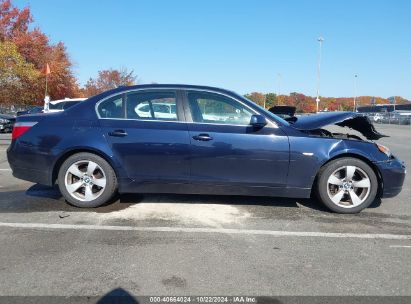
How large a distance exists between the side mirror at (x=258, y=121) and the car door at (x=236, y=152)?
0.06 metres

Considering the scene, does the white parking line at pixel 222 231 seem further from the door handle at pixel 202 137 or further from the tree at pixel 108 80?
the tree at pixel 108 80

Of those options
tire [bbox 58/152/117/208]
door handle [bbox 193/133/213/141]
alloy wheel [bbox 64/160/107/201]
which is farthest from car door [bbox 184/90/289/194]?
alloy wheel [bbox 64/160/107/201]

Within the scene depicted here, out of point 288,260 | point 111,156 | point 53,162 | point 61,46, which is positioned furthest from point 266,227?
point 61,46

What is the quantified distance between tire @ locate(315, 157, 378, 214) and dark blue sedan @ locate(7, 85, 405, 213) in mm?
12

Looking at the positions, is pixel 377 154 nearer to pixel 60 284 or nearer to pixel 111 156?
pixel 111 156

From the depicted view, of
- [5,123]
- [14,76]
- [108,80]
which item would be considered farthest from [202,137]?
[108,80]

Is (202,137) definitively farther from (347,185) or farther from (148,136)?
(347,185)

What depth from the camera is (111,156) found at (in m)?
4.87

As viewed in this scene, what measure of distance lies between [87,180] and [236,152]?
74.2 inches

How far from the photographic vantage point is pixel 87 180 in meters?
4.97

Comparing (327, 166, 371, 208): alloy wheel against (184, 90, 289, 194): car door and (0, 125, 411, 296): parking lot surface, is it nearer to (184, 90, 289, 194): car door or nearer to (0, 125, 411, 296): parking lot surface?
(0, 125, 411, 296): parking lot surface

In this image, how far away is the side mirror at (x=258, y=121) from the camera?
4.70m

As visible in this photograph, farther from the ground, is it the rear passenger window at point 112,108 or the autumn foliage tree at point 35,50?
the autumn foliage tree at point 35,50

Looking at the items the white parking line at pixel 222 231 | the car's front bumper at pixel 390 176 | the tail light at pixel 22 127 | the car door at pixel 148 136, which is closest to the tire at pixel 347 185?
the car's front bumper at pixel 390 176
